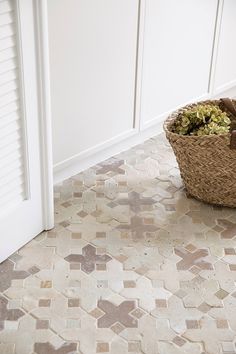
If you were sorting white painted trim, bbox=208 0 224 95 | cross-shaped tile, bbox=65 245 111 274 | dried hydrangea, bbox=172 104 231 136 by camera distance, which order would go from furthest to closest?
white painted trim, bbox=208 0 224 95 → dried hydrangea, bbox=172 104 231 136 → cross-shaped tile, bbox=65 245 111 274

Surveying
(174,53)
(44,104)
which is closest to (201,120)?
(174,53)

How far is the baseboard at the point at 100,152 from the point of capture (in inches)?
87.5

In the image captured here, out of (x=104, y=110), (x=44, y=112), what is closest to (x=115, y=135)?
(x=104, y=110)

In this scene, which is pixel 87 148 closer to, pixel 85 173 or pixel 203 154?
pixel 85 173

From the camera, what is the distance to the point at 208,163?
202cm

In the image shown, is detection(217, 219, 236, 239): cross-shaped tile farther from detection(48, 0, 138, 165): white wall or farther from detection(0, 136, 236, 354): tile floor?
detection(48, 0, 138, 165): white wall

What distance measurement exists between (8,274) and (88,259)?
25 centimetres

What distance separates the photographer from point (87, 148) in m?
2.26

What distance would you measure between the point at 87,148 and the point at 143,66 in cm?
39

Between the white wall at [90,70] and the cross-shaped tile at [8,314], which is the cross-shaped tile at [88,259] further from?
the white wall at [90,70]

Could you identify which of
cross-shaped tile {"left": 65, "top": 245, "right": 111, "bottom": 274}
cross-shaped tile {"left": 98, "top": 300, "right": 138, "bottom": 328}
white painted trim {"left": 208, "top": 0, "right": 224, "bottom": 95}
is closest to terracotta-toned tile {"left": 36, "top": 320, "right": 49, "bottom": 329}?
cross-shaped tile {"left": 98, "top": 300, "right": 138, "bottom": 328}

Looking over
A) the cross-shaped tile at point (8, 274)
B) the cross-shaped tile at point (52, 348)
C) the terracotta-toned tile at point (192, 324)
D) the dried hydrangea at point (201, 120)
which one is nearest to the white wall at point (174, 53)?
the dried hydrangea at point (201, 120)

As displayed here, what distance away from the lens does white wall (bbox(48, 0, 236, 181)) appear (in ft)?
6.63

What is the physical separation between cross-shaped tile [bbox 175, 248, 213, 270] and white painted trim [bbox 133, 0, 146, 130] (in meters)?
0.71
